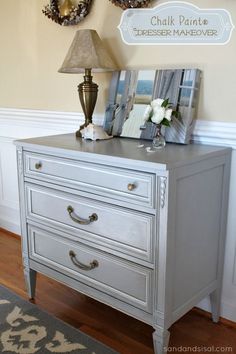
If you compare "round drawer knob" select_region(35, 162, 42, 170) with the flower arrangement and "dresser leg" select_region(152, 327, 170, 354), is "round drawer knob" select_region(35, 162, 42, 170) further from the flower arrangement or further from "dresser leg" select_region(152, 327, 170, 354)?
"dresser leg" select_region(152, 327, 170, 354)

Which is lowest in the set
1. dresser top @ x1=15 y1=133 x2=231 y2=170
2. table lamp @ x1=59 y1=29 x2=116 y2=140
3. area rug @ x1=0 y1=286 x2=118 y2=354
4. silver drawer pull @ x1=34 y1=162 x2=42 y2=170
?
area rug @ x1=0 y1=286 x2=118 y2=354

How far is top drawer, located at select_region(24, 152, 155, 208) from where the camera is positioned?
1413mm

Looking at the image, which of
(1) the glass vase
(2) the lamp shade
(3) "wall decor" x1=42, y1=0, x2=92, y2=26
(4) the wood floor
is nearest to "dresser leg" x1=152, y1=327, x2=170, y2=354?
(4) the wood floor

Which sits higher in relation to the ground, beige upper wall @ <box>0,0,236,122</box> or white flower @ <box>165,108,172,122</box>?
beige upper wall @ <box>0,0,236,122</box>

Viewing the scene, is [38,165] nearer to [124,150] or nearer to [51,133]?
[124,150]

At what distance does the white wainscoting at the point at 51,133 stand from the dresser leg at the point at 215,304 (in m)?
0.05

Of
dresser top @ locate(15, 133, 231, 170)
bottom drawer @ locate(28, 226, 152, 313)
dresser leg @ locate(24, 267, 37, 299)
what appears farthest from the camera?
dresser leg @ locate(24, 267, 37, 299)

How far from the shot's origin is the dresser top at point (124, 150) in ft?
4.59

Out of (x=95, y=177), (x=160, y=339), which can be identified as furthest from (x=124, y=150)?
(x=160, y=339)

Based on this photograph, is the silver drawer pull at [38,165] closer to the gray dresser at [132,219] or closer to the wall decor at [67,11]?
the gray dresser at [132,219]

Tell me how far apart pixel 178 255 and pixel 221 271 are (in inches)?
17.2

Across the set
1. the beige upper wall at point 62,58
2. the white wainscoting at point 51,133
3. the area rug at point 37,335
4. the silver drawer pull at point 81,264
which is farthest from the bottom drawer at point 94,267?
the beige upper wall at point 62,58

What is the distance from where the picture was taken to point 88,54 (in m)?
1.85

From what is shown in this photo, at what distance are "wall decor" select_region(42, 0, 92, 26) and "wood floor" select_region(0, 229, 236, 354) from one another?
1.51 meters
